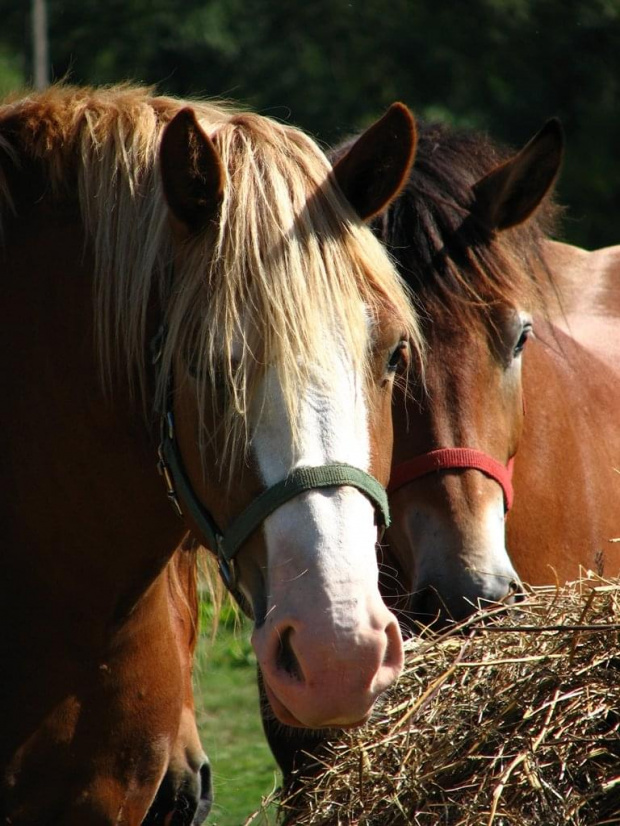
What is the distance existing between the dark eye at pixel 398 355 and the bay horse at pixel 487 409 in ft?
1.97

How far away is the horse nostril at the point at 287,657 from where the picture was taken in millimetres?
1914

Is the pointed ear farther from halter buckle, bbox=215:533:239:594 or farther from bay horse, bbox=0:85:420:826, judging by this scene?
halter buckle, bbox=215:533:239:594

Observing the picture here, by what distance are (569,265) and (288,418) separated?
2859 mm

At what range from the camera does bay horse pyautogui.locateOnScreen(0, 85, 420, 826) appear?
1945 millimetres

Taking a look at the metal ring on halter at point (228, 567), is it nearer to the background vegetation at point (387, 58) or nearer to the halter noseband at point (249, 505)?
the halter noseband at point (249, 505)

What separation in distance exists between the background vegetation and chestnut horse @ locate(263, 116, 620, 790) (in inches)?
415

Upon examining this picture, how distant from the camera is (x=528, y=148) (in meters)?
3.14

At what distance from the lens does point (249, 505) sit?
201 centimetres

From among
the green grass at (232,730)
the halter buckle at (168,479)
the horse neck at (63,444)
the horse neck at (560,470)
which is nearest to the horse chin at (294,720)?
the halter buckle at (168,479)

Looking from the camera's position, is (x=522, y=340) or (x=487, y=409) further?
(x=522, y=340)

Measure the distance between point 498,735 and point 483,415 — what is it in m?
1.05

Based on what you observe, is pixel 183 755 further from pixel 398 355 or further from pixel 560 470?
pixel 560 470

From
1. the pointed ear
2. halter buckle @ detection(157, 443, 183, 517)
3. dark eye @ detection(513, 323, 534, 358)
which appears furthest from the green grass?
the pointed ear

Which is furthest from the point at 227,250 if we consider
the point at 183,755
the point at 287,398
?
the point at 183,755
